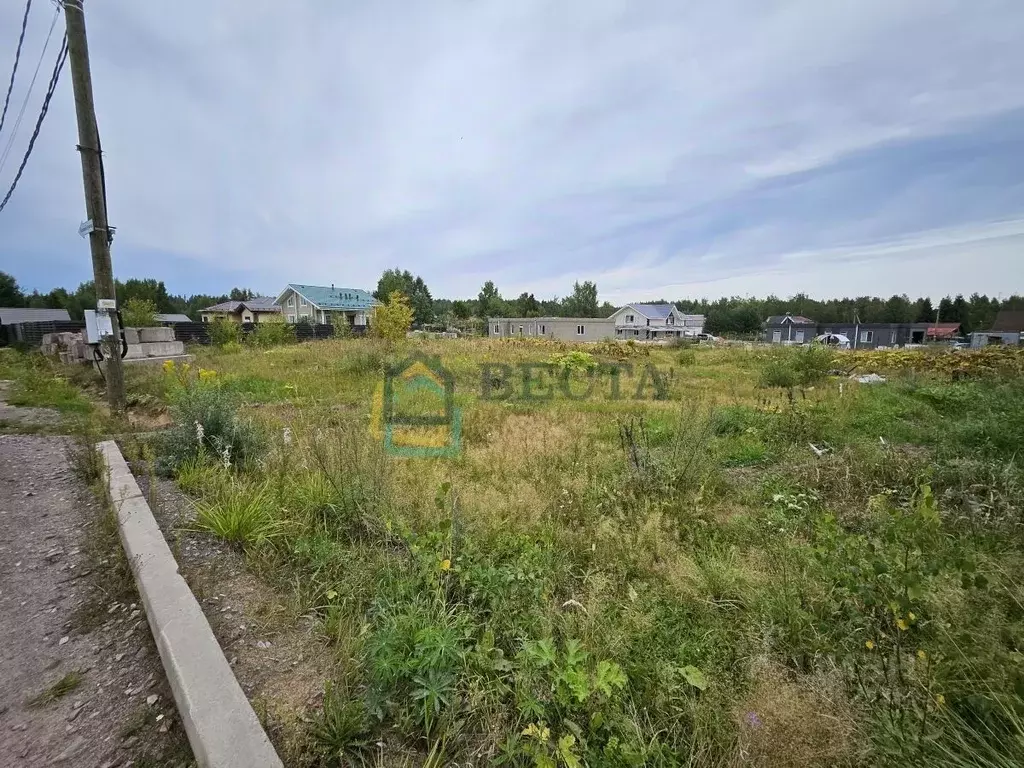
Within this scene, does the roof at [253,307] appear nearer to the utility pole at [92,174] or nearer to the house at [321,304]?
the house at [321,304]

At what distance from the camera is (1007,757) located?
1.17 metres

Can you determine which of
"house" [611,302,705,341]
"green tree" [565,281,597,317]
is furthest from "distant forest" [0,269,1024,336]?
"house" [611,302,705,341]

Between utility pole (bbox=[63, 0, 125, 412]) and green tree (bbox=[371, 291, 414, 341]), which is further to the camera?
green tree (bbox=[371, 291, 414, 341])

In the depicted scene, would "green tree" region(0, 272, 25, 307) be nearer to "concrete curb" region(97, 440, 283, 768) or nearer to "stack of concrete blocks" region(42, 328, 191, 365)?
"stack of concrete blocks" region(42, 328, 191, 365)

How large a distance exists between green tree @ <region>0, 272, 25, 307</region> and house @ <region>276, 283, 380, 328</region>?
25926 mm

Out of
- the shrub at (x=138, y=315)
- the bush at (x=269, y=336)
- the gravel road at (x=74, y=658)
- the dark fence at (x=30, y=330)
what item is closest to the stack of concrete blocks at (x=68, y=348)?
the shrub at (x=138, y=315)

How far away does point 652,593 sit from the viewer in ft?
7.61

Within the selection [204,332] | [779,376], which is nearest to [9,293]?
[204,332]

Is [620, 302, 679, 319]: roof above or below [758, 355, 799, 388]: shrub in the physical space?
above

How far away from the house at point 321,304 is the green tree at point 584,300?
29770 millimetres

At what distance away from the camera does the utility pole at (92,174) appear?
4930 millimetres

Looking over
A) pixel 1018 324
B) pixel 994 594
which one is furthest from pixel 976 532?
pixel 1018 324

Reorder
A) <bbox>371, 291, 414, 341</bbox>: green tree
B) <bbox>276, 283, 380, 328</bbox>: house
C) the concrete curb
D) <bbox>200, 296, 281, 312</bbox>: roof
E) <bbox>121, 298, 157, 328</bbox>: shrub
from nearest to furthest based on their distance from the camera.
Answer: the concrete curb < <bbox>371, 291, 414, 341</bbox>: green tree < <bbox>121, 298, 157, 328</bbox>: shrub < <bbox>276, 283, 380, 328</bbox>: house < <bbox>200, 296, 281, 312</bbox>: roof

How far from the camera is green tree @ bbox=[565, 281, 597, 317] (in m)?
60.7
